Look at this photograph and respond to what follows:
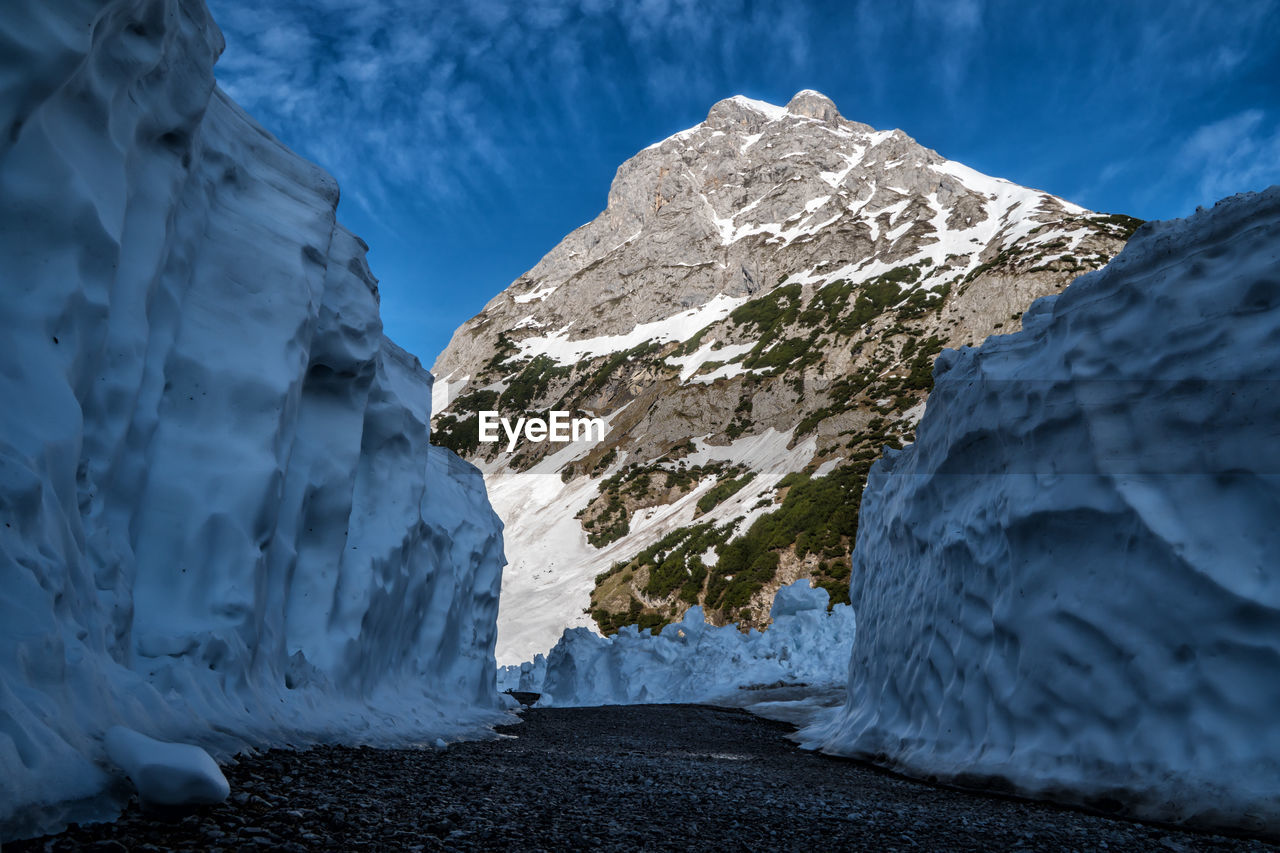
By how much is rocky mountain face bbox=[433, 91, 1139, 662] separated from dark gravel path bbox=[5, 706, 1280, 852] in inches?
1390

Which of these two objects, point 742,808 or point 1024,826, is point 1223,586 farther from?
point 742,808

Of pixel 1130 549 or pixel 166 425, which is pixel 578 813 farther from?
pixel 1130 549

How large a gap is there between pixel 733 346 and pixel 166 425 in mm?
78773

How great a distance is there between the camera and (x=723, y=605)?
1732 inches

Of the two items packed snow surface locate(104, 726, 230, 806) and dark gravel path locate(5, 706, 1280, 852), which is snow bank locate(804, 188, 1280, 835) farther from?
packed snow surface locate(104, 726, 230, 806)

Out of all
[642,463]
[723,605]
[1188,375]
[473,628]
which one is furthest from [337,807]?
[642,463]

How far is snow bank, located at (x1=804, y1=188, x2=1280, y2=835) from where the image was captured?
20.5 ft

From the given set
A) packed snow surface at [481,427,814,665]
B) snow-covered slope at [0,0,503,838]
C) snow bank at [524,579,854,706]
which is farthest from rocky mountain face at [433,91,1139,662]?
snow-covered slope at [0,0,503,838]

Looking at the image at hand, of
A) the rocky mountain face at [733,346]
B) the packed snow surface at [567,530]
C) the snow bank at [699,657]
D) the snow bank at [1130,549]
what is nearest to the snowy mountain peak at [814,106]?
the rocky mountain face at [733,346]

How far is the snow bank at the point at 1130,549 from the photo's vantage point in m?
6.26

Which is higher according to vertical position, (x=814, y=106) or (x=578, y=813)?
(x=814, y=106)

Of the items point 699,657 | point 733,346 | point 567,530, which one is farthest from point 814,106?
point 699,657

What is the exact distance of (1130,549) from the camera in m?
7.17

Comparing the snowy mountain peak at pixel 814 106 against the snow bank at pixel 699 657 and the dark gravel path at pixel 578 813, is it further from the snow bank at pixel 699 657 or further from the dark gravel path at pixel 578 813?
the dark gravel path at pixel 578 813
